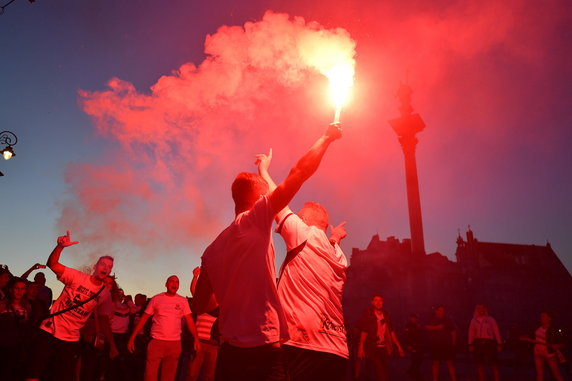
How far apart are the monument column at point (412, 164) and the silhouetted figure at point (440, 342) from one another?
96.5 feet

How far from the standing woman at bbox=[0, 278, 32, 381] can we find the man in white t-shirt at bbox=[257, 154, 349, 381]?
5.50 metres

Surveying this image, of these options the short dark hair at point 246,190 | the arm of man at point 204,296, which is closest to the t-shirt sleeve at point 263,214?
the short dark hair at point 246,190

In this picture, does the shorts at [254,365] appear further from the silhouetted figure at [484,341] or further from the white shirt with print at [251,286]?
the silhouetted figure at [484,341]

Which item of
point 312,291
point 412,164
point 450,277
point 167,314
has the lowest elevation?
point 312,291

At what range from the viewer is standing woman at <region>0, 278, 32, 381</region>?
6.23 m

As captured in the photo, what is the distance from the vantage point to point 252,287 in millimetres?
2139

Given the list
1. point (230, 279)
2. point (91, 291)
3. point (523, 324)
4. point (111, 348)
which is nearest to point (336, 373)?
point (230, 279)

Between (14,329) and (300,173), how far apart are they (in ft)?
21.2

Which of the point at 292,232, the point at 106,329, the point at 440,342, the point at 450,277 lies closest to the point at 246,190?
the point at 292,232

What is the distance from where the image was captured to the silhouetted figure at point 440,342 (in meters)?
10.6

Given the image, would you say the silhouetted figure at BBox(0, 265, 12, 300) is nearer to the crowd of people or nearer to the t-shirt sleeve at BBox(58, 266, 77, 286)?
the crowd of people

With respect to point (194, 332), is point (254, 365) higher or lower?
lower

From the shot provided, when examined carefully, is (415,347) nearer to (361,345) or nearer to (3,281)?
(361,345)

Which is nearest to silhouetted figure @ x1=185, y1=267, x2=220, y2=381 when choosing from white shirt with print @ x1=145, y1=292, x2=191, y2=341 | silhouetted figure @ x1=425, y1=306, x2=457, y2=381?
white shirt with print @ x1=145, y1=292, x2=191, y2=341
